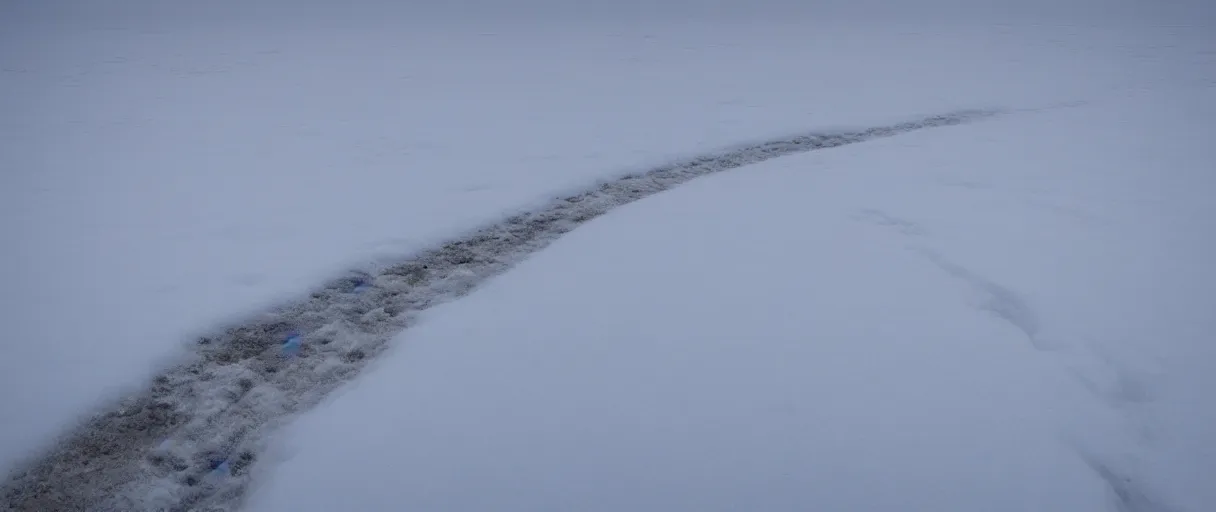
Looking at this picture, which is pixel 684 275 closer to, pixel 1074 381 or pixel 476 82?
pixel 1074 381

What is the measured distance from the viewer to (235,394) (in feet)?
9.61

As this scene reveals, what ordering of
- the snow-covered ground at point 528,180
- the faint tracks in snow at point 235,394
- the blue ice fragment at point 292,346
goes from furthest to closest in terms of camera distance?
the blue ice fragment at point 292,346 < the snow-covered ground at point 528,180 < the faint tracks in snow at point 235,394

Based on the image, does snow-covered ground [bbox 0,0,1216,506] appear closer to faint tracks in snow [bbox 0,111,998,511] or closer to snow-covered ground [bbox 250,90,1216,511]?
snow-covered ground [bbox 250,90,1216,511]

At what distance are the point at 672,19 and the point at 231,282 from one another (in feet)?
62.6

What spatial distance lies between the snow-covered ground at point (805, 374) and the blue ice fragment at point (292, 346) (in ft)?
1.97

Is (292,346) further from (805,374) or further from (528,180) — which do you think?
(528,180)

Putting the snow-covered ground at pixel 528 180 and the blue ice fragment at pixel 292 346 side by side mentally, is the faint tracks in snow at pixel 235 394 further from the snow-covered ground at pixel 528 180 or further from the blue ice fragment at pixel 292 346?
the snow-covered ground at pixel 528 180

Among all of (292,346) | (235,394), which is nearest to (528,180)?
(292,346)

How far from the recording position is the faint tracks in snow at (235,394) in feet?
7.79

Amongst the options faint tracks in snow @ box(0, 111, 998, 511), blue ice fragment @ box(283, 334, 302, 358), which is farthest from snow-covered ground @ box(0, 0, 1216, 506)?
blue ice fragment @ box(283, 334, 302, 358)

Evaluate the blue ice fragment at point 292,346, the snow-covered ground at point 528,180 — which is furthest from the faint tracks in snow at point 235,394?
the snow-covered ground at point 528,180

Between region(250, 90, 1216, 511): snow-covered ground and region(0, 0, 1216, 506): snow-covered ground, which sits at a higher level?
region(0, 0, 1216, 506): snow-covered ground

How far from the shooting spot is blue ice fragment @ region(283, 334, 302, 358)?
128 inches

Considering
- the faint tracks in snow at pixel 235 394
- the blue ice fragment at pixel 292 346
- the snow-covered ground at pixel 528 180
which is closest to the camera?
the faint tracks in snow at pixel 235 394
